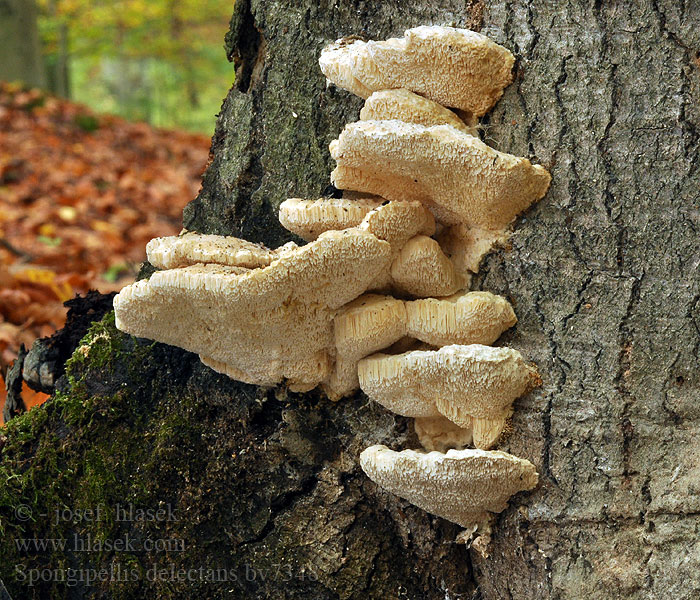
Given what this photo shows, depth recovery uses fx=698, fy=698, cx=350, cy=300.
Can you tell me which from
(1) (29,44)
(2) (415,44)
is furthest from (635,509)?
(1) (29,44)

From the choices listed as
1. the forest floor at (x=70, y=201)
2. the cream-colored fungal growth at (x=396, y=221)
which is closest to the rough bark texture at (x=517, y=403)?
the cream-colored fungal growth at (x=396, y=221)

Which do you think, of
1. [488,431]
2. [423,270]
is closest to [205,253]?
[423,270]

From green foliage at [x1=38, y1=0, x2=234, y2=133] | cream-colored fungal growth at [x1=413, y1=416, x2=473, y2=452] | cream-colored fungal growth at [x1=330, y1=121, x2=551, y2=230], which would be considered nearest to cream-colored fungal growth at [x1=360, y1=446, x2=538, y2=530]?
cream-colored fungal growth at [x1=413, y1=416, x2=473, y2=452]

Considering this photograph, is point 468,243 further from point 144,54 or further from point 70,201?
point 144,54

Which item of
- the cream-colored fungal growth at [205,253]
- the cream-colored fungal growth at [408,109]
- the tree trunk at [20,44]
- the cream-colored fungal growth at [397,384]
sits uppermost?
the tree trunk at [20,44]

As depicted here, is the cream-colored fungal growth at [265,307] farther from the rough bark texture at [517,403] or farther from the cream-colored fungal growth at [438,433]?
the cream-colored fungal growth at [438,433]

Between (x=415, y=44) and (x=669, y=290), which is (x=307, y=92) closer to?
(x=415, y=44)

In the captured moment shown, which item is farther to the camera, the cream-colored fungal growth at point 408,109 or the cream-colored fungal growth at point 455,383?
the cream-colored fungal growth at point 408,109

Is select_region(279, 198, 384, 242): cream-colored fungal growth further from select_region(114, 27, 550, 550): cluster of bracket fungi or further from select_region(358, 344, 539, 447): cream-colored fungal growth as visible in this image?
select_region(358, 344, 539, 447): cream-colored fungal growth
